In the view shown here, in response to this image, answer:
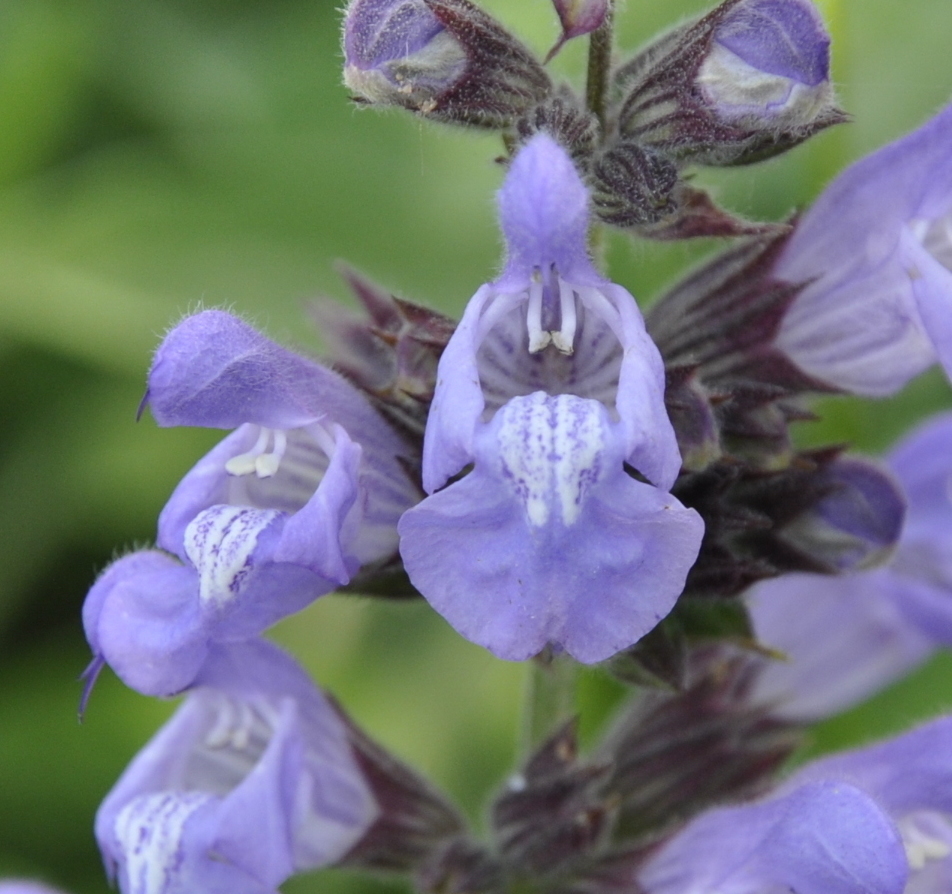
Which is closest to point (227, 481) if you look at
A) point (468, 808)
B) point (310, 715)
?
point (310, 715)

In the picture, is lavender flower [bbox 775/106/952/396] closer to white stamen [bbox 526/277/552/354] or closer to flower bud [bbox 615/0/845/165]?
flower bud [bbox 615/0/845/165]

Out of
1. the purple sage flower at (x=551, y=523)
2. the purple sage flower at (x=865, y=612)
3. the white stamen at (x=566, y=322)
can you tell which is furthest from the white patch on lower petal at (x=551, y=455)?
the purple sage flower at (x=865, y=612)

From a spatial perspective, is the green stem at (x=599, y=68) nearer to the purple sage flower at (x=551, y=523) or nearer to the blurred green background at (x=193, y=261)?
the purple sage flower at (x=551, y=523)

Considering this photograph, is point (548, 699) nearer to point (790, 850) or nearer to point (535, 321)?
point (790, 850)

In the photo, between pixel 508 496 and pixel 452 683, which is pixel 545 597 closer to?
pixel 508 496

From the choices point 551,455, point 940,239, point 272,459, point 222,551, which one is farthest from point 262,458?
point 940,239
